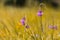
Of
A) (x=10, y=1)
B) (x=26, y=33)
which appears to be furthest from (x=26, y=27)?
(x=10, y=1)

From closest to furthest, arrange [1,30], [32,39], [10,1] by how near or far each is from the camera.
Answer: [32,39] → [1,30] → [10,1]

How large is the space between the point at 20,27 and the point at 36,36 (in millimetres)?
436

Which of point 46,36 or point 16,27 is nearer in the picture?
point 46,36

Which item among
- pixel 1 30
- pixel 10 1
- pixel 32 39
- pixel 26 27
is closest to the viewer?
pixel 32 39

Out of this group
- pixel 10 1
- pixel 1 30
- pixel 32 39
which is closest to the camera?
A: pixel 32 39

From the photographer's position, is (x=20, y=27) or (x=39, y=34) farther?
(x=20, y=27)

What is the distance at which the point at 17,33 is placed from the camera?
255 cm

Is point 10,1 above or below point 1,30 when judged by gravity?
below

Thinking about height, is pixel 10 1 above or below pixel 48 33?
below

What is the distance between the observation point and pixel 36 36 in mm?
2322

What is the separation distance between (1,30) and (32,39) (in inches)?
19.5

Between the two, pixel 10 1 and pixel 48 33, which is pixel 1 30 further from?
pixel 10 1

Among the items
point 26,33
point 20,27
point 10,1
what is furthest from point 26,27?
point 10,1

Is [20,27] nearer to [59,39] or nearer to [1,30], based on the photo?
[1,30]
